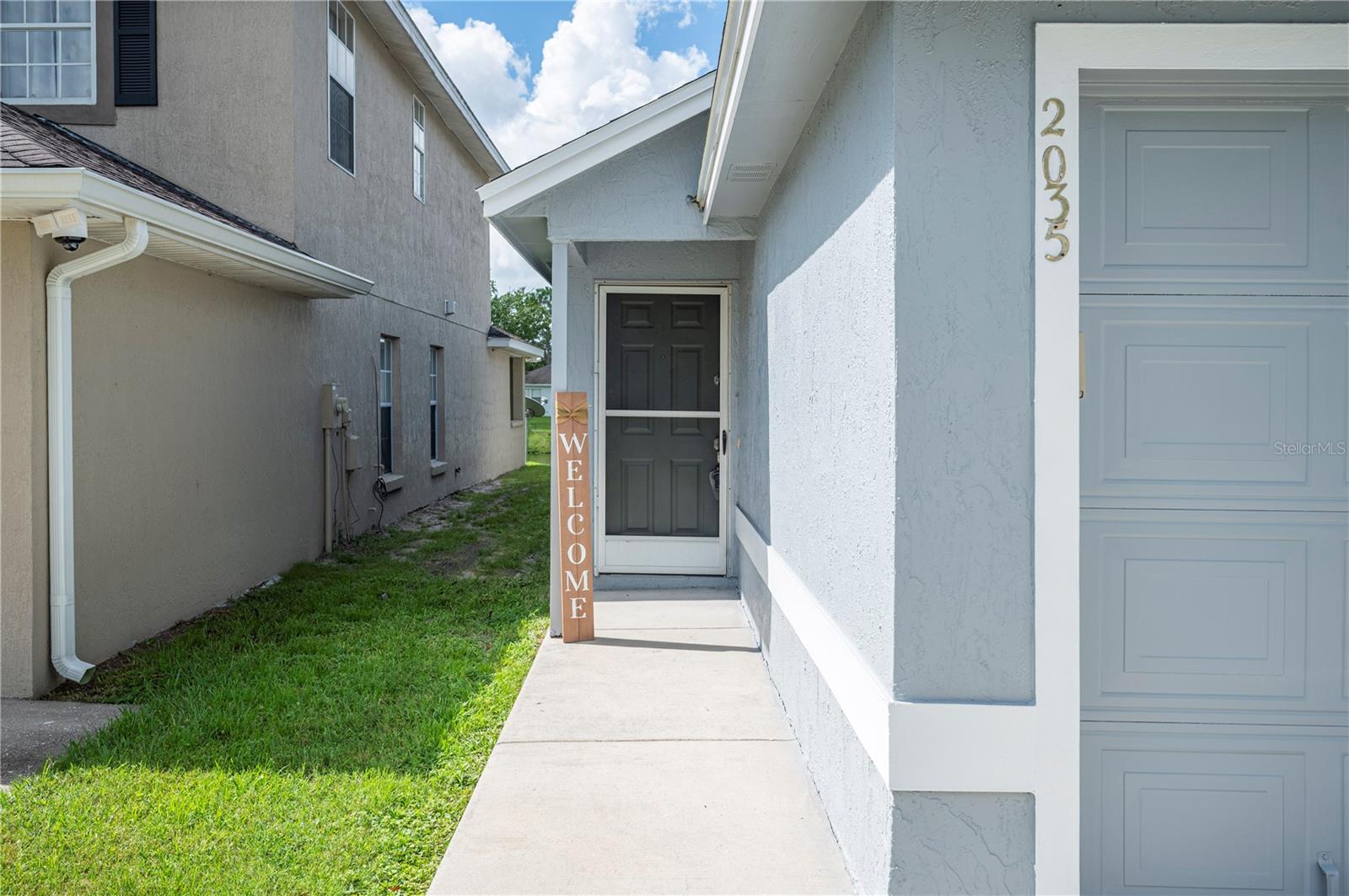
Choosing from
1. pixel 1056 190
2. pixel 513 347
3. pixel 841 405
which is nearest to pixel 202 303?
pixel 841 405

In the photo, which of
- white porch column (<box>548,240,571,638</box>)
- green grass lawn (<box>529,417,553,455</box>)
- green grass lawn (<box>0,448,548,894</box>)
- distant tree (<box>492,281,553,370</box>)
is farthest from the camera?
distant tree (<box>492,281,553,370</box>)

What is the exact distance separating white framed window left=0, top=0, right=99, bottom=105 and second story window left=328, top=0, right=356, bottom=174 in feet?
6.90

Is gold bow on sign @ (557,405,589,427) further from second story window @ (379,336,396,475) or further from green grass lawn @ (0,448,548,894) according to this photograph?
second story window @ (379,336,396,475)

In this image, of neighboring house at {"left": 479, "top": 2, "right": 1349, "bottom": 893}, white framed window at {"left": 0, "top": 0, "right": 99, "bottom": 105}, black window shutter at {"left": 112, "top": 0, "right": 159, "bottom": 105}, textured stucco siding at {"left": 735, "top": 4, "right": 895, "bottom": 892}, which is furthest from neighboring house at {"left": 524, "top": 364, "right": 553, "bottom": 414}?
neighboring house at {"left": 479, "top": 2, "right": 1349, "bottom": 893}

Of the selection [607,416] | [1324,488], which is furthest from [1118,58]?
[607,416]

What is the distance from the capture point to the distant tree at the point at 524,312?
256ft

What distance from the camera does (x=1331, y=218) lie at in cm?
277

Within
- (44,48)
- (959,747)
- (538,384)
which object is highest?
(44,48)

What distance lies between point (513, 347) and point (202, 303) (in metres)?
11.6

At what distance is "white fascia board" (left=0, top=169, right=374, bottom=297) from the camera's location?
474cm

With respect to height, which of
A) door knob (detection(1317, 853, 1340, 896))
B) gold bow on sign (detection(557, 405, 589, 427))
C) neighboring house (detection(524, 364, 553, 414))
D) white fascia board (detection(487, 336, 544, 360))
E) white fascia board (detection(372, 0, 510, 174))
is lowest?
door knob (detection(1317, 853, 1340, 896))

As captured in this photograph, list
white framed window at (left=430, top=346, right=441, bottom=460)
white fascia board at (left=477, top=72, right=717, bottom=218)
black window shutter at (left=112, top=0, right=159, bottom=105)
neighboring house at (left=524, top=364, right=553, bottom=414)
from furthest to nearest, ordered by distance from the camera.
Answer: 1. neighboring house at (left=524, top=364, right=553, bottom=414)
2. white framed window at (left=430, top=346, right=441, bottom=460)
3. black window shutter at (left=112, top=0, right=159, bottom=105)
4. white fascia board at (left=477, top=72, right=717, bottom=218)

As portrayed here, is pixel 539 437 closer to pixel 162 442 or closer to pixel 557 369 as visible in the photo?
pixel 162 442

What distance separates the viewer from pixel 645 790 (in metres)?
3.98
